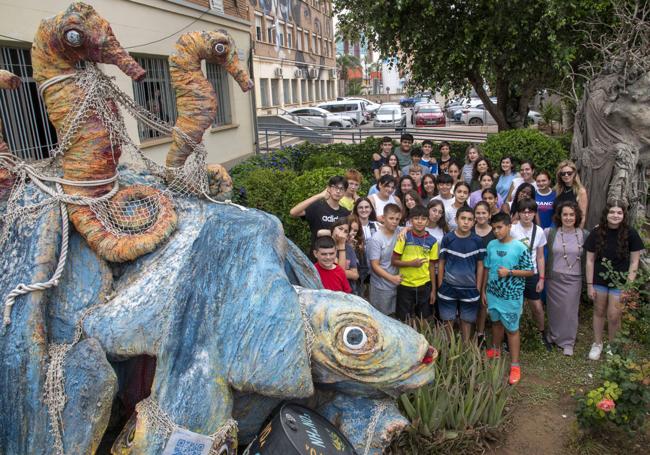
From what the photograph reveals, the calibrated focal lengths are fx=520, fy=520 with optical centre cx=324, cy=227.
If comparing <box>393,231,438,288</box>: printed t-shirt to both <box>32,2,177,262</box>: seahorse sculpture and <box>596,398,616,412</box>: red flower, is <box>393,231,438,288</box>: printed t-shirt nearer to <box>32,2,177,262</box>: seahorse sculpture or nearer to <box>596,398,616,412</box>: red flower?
<box>596,398,616,412</box>: red flower

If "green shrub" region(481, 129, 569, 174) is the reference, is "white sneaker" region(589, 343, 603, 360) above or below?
below

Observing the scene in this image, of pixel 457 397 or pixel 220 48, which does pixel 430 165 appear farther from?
pixel 220 48

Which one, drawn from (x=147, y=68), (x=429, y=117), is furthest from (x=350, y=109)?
(x=147, y=68)

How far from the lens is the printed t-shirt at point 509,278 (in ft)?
15.7

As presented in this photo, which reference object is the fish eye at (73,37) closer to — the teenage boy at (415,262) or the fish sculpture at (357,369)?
the fish sculpture at (357,369)

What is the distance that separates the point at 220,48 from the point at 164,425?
2052 mm

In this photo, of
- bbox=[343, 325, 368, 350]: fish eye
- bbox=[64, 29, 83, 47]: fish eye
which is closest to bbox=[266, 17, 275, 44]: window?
bbox=[64, 29, 83, 47]: fish eye

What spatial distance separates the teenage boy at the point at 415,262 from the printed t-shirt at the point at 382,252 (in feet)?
0.20

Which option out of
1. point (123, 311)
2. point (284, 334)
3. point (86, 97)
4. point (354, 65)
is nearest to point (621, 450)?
point (284, 334)

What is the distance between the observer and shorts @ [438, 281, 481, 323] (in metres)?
4.99

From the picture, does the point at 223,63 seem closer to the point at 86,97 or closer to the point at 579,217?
the point at 86,97

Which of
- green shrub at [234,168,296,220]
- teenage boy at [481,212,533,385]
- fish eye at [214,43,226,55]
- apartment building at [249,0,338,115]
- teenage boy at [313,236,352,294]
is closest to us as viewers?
fish eye at [214,43,226,55]

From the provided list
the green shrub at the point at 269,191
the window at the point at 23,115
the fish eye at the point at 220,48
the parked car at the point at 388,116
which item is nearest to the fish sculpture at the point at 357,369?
the fish eye at the point at 220,48

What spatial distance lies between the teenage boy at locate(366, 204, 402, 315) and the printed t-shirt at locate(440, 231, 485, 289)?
52 centimetres
